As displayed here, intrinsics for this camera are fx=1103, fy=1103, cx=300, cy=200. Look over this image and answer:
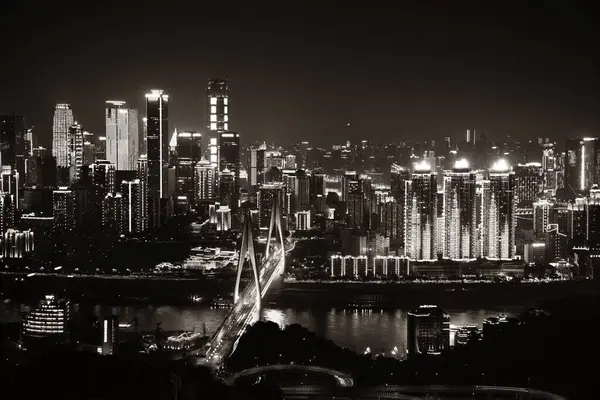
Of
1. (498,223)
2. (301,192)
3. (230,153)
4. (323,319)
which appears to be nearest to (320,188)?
(301,192)

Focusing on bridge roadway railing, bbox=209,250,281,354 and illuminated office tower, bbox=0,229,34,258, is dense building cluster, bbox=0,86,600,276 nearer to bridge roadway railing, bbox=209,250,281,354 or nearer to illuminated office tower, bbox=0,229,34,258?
illuminated office tower, bbox=0,229,34,258

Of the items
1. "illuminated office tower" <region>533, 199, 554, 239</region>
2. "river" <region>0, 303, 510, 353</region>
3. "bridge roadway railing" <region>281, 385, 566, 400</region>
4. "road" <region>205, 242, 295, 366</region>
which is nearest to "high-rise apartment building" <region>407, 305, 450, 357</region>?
"river" <region>0, 303, 510, 353</region>

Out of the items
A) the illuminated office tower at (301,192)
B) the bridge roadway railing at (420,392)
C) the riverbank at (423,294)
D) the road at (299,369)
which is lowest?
the bridge roadway railing at (420,392)

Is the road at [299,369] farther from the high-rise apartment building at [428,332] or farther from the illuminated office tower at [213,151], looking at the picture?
the illuminated office tower at [213,151]

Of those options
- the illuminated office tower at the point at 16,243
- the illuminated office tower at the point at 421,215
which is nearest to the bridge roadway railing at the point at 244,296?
the illuminated office tower at the point at 421,215

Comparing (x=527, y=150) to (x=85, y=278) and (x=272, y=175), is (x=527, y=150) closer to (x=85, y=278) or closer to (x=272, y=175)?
(x=272, y=175)

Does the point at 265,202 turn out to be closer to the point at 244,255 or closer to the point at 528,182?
the point at 528,182
